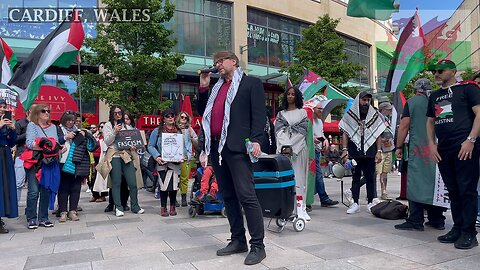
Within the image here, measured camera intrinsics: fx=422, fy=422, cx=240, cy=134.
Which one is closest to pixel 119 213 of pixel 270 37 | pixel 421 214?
pixel 421 214

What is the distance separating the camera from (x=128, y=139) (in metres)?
7.50

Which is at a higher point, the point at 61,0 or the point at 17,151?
the point at 61,0

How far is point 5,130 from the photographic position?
593cm

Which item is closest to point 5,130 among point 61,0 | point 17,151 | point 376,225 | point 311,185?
point 17,151

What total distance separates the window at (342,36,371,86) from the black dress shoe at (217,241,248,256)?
33.1 m

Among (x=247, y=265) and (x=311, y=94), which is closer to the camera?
(x=247, y=265)

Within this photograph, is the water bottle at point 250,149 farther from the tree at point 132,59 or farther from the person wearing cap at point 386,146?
the tree at point 132,59

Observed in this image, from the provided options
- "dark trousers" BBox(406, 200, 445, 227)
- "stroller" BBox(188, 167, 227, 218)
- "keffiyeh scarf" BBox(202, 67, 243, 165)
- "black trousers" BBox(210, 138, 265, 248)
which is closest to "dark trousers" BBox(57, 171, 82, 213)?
"stroller" BBox(188, 167, 227, 218)

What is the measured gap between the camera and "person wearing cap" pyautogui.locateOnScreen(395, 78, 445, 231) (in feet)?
17.4

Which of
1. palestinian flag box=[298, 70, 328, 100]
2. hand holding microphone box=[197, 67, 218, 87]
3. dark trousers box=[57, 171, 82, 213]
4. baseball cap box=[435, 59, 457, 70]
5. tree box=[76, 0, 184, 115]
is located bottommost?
dark trousers box=[57, 171, 82, 213]

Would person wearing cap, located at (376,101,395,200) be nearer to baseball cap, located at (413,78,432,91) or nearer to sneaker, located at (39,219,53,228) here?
baseball cap, located at (413,78,432,91)

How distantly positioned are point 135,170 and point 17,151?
2.26 metres

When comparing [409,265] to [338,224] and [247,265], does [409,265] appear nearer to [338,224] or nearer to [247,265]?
[247,265]

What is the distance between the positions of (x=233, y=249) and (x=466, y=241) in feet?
7.73
